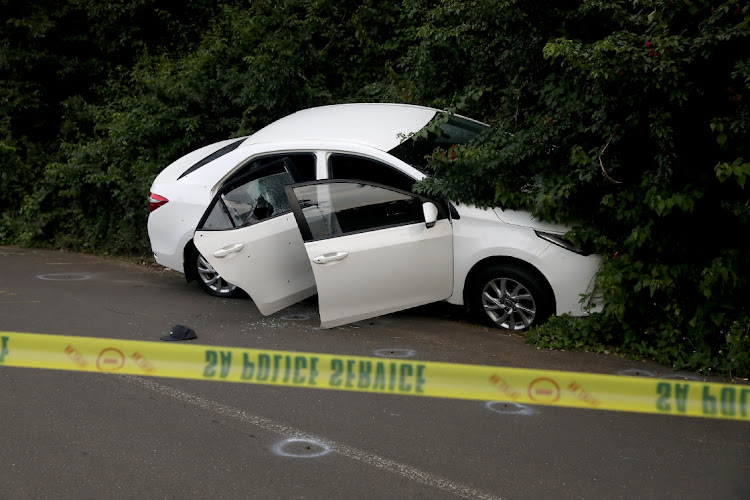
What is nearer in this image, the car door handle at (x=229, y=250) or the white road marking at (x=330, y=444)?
the white road marking at (x=330, y=444)

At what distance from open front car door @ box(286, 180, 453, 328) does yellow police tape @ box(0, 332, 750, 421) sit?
0.71 meters

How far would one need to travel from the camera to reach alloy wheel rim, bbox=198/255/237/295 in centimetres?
844

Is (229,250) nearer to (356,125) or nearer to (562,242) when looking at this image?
(356,125)

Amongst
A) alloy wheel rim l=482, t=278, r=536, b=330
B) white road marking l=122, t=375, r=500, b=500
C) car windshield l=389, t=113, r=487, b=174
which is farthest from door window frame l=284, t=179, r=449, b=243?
white road marking l=122, t=375, r=500, b=500

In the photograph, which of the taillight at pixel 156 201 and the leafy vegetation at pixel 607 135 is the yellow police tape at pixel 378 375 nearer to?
the leafy vegetation at pixel 607 135

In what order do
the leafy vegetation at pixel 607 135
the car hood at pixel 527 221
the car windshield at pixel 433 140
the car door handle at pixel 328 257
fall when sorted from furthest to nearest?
1. the car windshield at pixel 433 140
2. the car hood at pixel 527 221
3. the car door handle at pixel 328 257
4. the leafy vegetation at pixel 607 135

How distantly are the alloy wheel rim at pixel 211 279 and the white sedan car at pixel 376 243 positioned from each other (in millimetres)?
1161

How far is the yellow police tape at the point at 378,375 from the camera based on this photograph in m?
5.33

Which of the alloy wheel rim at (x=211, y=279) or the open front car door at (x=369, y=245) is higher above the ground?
the open front car door at (x=369, y=245)

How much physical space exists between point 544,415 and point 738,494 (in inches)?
50.5

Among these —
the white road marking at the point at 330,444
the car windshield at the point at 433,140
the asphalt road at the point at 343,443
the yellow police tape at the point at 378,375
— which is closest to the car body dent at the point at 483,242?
the car windshield at the point at 433,140

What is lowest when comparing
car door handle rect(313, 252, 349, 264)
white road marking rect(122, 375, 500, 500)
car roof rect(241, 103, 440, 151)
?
white road marking rect(122, 375, 500, 500)

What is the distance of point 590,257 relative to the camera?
21.9ft

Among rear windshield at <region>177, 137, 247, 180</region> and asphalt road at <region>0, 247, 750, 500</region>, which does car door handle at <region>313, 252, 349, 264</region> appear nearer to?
asphalt road at <region>0, 247, 750, 500</region>
